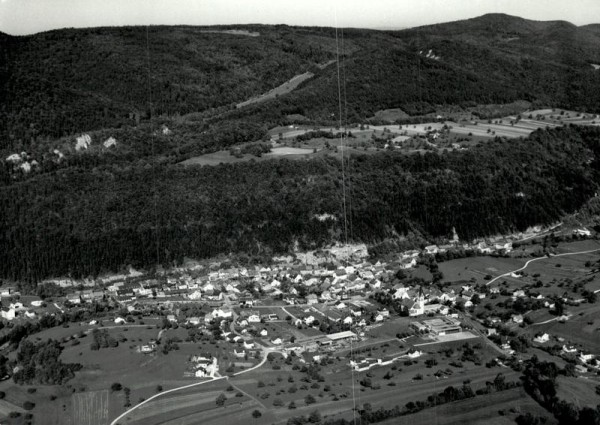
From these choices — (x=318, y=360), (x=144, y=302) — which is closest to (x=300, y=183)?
(x=144, y=302)

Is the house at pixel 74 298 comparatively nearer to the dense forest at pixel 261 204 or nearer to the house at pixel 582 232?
the dense forest at pixel 261 204

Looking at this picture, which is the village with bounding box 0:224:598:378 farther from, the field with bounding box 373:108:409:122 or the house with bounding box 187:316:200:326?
the field with bounding box 373:108:409:122

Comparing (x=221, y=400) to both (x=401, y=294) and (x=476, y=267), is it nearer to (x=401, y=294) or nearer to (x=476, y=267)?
(x=401, y=294)

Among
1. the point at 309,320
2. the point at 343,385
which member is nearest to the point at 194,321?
the point at 309,320

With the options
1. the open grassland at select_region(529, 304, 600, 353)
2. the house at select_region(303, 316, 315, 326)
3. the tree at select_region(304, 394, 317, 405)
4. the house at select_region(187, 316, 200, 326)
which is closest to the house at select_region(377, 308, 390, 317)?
the house at select_region(303, 316, 315, 326)

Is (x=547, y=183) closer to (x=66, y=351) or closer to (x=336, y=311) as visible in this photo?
(x=336, y=311)
